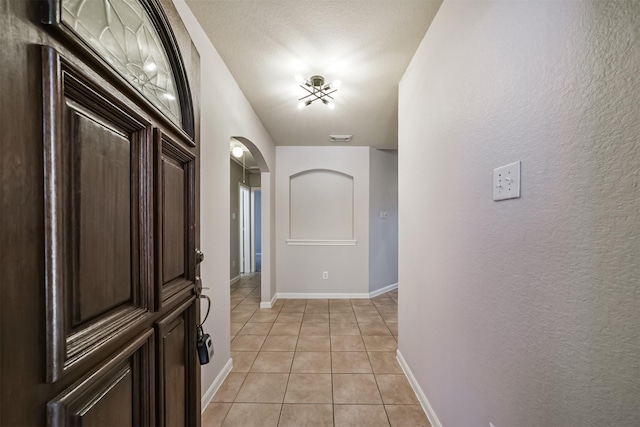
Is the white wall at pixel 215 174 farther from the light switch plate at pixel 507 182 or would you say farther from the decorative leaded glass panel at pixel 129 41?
the light switch plate at pixel 507 182

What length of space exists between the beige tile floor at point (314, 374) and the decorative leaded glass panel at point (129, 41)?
71.5 inches

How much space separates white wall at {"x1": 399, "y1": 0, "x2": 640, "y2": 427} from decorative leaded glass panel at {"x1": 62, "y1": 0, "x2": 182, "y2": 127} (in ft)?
3.83

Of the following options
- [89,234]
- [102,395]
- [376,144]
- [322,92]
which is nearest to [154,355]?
[102,395]

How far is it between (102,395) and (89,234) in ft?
1.29

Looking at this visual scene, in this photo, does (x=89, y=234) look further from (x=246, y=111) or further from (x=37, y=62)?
(x=246, y=111)

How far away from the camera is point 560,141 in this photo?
0.71 meters

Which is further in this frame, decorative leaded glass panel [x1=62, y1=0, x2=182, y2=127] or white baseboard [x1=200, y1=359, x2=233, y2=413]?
white baseboard [x1=200, y1=359, x2=233, y2=413]

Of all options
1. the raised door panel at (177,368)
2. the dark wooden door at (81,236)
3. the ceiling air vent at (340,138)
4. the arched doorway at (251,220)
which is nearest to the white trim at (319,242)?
the arched doorway at (251,220)

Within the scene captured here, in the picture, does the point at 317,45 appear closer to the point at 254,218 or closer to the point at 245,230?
the point at 245,230

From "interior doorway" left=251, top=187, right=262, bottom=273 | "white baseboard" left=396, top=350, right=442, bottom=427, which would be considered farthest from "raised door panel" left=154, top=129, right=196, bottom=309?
"interior doorway" left=251, top=187, right=262, bottom=273

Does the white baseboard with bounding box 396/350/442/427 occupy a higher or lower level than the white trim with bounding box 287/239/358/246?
lower

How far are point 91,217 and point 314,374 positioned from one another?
6.59ft

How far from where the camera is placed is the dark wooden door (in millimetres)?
436

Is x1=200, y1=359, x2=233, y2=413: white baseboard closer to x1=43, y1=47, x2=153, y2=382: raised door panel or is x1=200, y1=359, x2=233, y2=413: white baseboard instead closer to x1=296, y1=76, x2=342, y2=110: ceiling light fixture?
x1=43, y1=47, x2=153, y2=382: raised door panel
